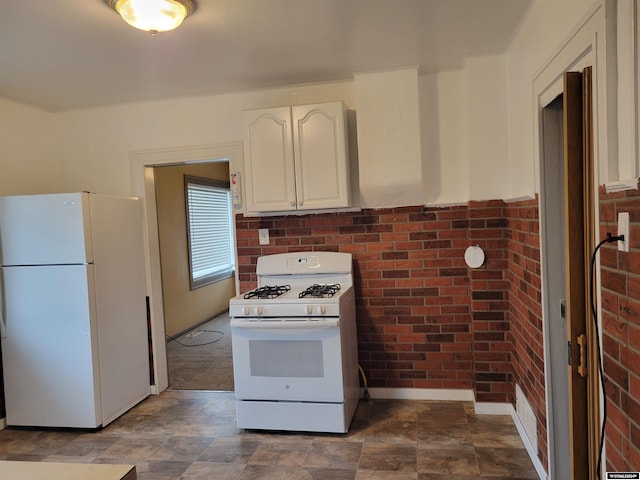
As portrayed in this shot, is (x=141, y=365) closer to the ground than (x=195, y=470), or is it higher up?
higher up

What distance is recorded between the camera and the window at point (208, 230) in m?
6.07

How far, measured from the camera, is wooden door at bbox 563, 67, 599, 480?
5.06 feet

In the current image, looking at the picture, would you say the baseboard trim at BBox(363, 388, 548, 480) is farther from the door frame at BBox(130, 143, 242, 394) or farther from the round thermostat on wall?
the door frame at BBox(130, 143, 242, 394)

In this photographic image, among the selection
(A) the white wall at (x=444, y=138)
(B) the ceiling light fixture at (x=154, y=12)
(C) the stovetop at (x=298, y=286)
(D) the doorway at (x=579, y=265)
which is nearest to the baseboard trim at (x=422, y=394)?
(C) the stovetop at (x=298, y=286)

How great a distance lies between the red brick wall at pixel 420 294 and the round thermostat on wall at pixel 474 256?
0.04 meters

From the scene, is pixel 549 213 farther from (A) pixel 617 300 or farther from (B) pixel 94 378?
(B) pixel 94 378

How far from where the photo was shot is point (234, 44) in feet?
8.54

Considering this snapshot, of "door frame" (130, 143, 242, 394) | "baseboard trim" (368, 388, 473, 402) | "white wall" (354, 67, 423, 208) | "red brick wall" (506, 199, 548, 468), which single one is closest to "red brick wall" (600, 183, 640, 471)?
"red brick wall" (506, 199, 548, 468)

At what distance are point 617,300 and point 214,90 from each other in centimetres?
301

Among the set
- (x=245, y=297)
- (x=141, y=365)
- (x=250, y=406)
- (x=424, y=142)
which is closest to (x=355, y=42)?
(x=424, y=142)

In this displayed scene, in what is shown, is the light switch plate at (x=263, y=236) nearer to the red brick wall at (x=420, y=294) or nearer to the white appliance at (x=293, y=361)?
the red brick wall at (x=420, y=294)

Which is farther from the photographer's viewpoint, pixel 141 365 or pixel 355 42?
pixel 141 365

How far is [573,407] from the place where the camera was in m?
1.59

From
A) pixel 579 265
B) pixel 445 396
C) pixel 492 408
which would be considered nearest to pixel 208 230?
pixel 445 396
